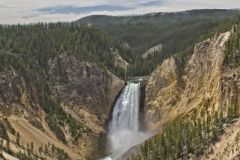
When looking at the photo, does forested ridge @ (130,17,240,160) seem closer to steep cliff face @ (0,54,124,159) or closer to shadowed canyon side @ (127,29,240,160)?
shadowed canyon side @ (127,29,240,160)

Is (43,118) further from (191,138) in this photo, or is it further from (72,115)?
(191,138)

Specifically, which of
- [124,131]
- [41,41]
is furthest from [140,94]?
[41,41]

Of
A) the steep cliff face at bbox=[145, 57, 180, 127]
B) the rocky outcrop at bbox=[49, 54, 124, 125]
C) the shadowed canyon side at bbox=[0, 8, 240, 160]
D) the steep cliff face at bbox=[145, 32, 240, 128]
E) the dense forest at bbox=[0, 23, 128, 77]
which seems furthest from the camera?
the dense forest at bbox=[0, 23, 128, 77]

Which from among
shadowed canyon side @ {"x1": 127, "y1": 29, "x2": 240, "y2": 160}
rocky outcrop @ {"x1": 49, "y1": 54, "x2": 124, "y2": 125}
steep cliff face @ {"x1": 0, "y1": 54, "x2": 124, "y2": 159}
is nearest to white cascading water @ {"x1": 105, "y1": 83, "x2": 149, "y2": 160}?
steep cliff face @ {"x1": 0, "y1": 54, "x2": 124, "y2": 159}

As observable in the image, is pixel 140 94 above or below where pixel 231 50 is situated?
below

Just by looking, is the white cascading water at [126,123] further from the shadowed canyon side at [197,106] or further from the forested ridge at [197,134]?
the forested ridge at [197,134]

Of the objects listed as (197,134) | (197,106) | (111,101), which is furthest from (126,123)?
(197,134)

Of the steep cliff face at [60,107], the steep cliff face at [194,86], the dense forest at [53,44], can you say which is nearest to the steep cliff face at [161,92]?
the steep cliff face at [194,86]
